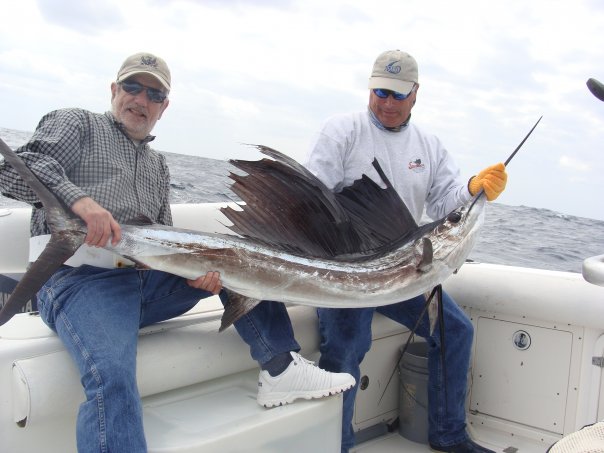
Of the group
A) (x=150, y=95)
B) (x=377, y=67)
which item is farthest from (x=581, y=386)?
(x=150, y=95)

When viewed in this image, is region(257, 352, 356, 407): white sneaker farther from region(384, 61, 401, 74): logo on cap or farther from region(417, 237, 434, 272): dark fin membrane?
region(384, 61, 401, 74): logo on cap

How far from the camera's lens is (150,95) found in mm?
2098

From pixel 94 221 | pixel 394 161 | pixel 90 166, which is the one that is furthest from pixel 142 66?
pixel 394 161

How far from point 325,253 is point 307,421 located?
1.73ft

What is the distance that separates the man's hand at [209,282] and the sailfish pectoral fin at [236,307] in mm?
53

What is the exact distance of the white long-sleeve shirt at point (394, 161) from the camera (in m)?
2.37

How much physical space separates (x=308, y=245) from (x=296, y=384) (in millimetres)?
439

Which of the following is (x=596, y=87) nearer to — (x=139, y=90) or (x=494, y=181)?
(x=494, y=181)

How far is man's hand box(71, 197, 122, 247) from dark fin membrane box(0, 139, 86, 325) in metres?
0.02

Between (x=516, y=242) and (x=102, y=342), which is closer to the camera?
(x=102, y=342)

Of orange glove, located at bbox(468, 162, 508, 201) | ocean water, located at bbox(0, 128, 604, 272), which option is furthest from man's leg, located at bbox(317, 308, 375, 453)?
ocean water, located at bbox(0, 128, 604, 272)

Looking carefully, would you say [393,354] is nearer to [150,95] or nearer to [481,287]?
[481,287]

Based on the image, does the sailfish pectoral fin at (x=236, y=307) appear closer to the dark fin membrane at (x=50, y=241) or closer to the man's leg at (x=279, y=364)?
the man's leg at (x=279, y=364)

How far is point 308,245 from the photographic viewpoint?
199 cm
